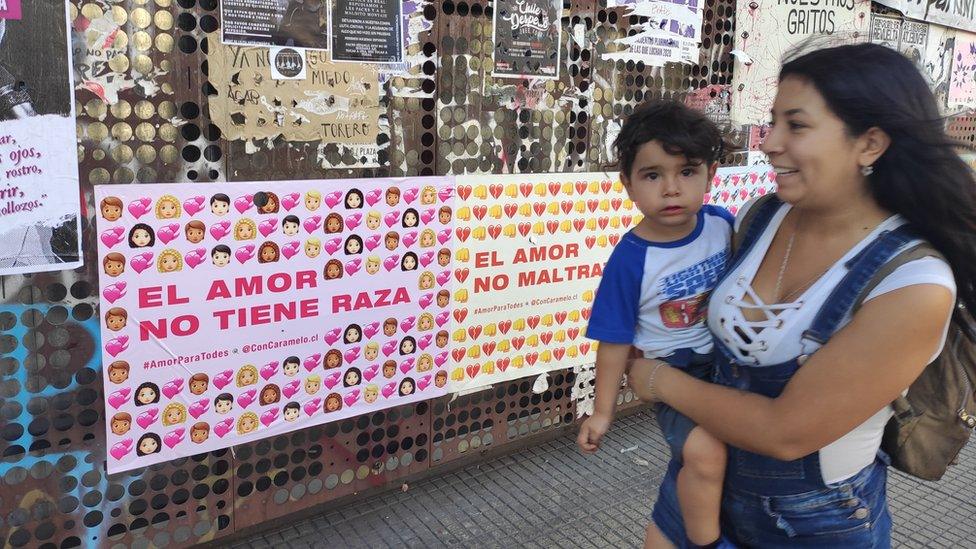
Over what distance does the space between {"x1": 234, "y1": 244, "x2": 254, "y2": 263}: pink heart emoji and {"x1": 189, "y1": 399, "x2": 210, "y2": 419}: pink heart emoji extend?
58 centimetres

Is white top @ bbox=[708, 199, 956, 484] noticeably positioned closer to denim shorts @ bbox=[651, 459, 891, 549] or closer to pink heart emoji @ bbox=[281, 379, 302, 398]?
denim shorts @ bbox=[651, 459, 891, 549]

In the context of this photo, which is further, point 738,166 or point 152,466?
point 738,166

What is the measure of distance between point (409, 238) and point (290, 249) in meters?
0.57

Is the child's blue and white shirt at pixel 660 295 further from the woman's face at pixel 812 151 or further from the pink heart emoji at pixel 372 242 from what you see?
the pink heart emoji at pixel 372 242

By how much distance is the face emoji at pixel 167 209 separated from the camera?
2719mm

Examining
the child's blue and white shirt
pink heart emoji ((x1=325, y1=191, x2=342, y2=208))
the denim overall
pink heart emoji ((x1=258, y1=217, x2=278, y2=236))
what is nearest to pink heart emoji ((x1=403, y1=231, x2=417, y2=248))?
pink heart emoji ((x1=325, y1=191, x2=342, y2=208))

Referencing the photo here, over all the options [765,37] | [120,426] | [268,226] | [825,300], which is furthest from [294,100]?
[765,37]

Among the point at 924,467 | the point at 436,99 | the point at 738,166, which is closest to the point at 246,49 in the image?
the point at 436,99

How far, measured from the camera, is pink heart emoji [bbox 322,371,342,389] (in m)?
3.27

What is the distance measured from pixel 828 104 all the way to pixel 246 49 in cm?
211

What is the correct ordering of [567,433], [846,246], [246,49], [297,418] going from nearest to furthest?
[846,246] → [246,49] → [297,418] → [567,433]

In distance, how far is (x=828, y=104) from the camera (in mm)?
1504

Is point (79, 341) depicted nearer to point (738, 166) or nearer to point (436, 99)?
point (436, 99)

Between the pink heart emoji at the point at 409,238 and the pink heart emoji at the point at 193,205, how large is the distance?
0.90 m
